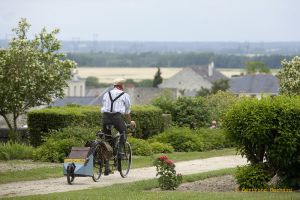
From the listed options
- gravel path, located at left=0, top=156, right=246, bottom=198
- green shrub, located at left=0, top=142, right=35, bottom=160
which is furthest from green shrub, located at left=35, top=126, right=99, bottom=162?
gravel path, located at left=0, top=156, right=246, bottom=198

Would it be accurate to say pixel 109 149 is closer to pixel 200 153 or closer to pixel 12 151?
pixel 12 151

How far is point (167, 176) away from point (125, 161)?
10.00 ft

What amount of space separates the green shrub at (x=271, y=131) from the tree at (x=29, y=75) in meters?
13.7

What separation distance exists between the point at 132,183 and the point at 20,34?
54.5 ft

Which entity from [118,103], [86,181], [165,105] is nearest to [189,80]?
[165,105]

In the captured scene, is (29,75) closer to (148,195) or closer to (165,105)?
(165,105)

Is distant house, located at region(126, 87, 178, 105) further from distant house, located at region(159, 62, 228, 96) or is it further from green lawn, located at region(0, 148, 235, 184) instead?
green lawn, located at region(0, 148, 235, 184)

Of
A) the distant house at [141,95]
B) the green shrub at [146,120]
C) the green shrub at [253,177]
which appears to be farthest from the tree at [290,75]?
the distant house at [141,95]

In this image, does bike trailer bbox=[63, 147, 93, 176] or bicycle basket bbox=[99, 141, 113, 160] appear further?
bicycle basket bbox=[99, 141, 113, 160]

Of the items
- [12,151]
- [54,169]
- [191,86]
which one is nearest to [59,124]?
[12,151]

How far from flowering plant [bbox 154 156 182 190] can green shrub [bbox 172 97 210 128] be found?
48.2 feet

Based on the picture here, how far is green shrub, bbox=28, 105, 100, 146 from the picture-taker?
24062 millimetres

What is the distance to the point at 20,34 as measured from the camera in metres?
32.1

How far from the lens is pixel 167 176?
15648 millimetres
